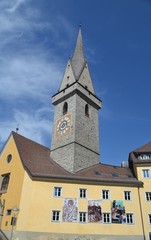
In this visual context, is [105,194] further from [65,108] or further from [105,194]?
[65,108]

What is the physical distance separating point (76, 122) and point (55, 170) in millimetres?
7420

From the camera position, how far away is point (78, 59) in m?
40.1

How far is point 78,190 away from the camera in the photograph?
24.4 metres

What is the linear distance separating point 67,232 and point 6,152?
12.7 m

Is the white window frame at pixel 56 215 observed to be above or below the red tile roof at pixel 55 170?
below

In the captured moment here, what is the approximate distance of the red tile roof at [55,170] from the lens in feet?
80.7

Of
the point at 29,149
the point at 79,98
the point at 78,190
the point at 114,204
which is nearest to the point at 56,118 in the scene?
the point at 79,98

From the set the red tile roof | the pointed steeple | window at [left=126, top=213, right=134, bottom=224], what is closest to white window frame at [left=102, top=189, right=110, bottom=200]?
the red tile roof

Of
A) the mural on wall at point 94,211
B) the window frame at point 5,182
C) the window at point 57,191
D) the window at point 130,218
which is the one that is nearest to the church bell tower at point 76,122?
the window at point 57,191

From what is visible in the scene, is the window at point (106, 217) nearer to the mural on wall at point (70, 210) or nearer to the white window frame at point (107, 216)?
the white window frame at point (107, 216)

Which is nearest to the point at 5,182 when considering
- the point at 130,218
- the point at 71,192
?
the point at 71,192

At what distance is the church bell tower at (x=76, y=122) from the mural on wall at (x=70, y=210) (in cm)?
403

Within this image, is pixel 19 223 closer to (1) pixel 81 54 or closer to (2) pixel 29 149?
(2) pixel 29 149

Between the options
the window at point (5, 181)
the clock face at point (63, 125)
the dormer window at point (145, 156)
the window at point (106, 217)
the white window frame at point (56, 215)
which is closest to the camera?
the white window frame at point (56, 215)
